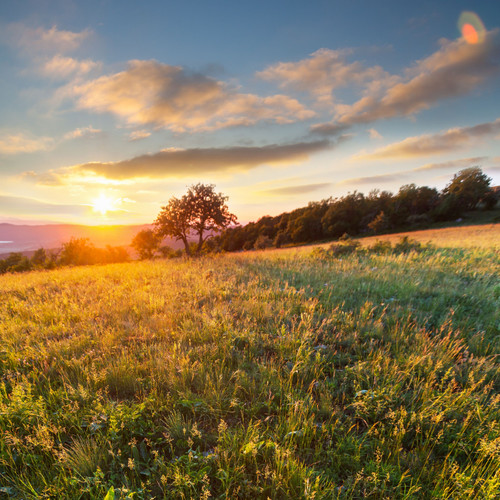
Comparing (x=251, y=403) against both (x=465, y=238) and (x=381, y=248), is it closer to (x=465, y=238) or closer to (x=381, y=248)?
(x=381, y=248)

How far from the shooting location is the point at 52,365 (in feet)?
12.2

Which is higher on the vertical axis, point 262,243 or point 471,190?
point 471,190

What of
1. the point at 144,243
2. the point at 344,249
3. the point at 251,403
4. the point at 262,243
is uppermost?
the point at 144,243

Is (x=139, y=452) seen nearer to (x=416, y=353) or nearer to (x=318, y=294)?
(x=416, y=353)

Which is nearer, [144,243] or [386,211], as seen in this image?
[144,243]

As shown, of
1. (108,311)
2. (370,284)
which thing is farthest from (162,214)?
(370,284)

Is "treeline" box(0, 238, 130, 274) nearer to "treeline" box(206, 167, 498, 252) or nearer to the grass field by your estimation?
"treeline" box(206, 167, 498, 252)

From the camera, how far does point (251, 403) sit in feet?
9.87

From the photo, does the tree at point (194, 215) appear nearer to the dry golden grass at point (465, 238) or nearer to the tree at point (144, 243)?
the dry golden grass at point (465, 238)

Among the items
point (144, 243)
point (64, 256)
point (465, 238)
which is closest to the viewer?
point (465, 238)

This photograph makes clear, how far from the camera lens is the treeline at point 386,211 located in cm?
7100

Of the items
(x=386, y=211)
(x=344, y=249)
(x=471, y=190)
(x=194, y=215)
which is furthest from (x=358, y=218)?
(x=344, y=249)

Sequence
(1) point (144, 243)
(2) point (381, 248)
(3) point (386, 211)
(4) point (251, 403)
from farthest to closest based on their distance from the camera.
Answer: (3) point (386, 211), (1) point (144, 243), (2) point (381, 248), (4) point (251, 403)

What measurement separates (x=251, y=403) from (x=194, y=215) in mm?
30031
